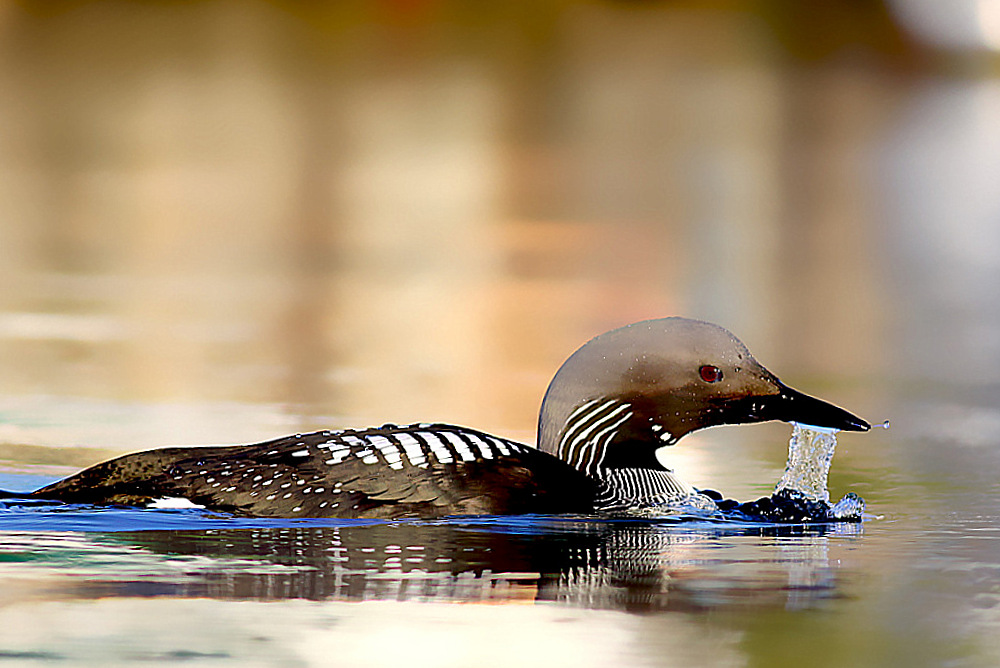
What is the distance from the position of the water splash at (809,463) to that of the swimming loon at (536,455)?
0.06m

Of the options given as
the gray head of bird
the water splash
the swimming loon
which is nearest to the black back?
the swimming loon

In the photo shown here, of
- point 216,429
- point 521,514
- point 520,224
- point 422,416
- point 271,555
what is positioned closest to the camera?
point 271,555

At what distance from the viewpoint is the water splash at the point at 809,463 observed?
279 cm

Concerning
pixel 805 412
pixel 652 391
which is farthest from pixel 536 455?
pixel 805 412

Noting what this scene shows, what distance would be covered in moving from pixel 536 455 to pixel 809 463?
21.4 inches

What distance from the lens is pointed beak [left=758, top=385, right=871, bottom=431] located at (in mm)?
2768

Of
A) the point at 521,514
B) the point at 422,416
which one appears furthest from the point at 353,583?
the point at 422,416

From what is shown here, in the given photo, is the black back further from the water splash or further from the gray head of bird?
the water splash

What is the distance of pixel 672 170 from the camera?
21.5 ft

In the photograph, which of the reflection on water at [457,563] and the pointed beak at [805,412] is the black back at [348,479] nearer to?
the reflection on water at [457,563]

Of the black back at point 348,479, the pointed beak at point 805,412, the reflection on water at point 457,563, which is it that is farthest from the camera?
the pointed beak at point 805,412

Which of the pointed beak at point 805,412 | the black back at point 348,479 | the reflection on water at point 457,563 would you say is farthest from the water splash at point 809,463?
Result: the black back at point 348,479

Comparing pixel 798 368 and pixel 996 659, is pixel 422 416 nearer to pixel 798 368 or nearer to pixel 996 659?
pixel 798 368

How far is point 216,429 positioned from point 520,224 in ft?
8.14
